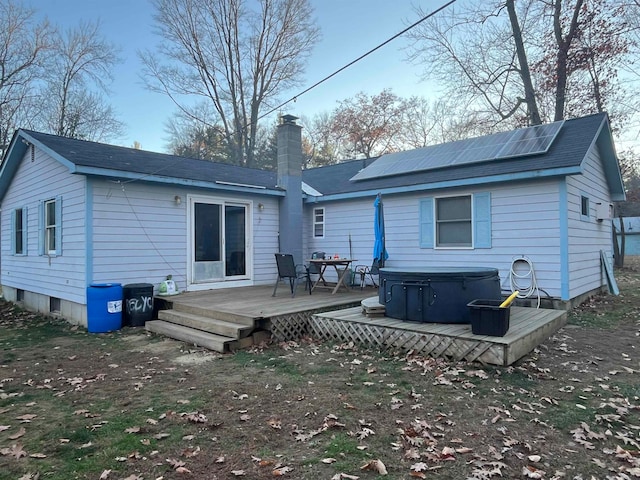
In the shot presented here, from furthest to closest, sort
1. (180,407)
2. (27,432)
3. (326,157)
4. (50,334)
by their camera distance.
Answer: (326,157) < (50,334) < (180,407) < (27,432)

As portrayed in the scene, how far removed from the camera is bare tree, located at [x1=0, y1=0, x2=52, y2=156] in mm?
17156

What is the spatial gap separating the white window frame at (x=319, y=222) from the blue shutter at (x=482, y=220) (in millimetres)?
3973

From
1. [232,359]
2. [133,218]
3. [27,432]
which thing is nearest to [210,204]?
[133,218]

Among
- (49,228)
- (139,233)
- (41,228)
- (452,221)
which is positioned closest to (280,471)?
(139,233)

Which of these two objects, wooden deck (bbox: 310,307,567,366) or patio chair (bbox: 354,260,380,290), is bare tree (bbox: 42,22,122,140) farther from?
wooden deck (bbox: 310,307,567,366)

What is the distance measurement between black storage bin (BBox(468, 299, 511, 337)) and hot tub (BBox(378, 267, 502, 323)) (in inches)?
23.9

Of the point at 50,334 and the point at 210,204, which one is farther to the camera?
the point at 210,204

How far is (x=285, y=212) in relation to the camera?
9.93m

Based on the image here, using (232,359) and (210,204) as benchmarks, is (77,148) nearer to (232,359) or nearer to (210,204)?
(210,204)

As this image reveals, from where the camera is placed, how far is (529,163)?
7395mm

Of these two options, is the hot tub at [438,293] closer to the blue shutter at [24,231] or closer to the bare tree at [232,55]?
the blue shutter at [24,231]

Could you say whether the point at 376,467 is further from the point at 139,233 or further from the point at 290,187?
the point at 290,187

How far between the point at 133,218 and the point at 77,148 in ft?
Result: 6.07

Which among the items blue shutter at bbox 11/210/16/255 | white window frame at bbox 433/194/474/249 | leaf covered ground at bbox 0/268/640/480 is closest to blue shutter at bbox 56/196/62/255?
leaf covered ground at bbox 0/268/640/480
